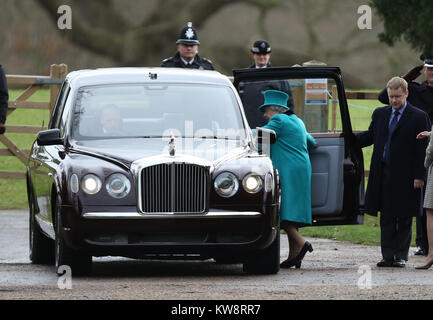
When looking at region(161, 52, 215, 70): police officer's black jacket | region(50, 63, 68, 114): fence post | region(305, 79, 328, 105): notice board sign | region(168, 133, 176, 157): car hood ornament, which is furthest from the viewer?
region(50, 63, 68, 114): fence post

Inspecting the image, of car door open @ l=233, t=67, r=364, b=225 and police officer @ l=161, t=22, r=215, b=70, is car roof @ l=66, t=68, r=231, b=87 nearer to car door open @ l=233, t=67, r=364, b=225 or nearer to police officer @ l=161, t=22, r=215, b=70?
car door open @ l=233, t=67, r=364, b=225

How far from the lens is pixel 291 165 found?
1195 centimetres

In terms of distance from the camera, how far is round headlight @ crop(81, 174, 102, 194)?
34.3 ft

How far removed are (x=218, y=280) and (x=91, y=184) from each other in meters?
1.24

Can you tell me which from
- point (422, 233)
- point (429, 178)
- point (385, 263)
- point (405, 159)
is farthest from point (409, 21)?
point (385, 263)

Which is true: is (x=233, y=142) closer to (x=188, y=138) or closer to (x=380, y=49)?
(x=188, y=138)

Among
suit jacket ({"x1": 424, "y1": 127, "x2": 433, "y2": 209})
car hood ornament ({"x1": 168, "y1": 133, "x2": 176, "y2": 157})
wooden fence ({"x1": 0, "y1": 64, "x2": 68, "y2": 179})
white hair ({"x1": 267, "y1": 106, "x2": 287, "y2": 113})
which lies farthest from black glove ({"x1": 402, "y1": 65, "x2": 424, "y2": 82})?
wooden fence ({"x1": 0, "y1": 64, "x2": 68, "y2": 179})

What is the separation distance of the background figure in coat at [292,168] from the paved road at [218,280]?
0.28 meters

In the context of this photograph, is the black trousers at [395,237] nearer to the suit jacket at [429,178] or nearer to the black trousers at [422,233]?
the suit jacket at [429,178]

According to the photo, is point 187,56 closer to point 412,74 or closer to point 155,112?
point 412,74

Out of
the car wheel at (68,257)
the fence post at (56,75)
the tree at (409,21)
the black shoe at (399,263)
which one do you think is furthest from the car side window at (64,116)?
the tree at (409,21)

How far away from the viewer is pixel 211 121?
1161 centimetres

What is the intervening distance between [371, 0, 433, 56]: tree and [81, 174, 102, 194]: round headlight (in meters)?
28.3
